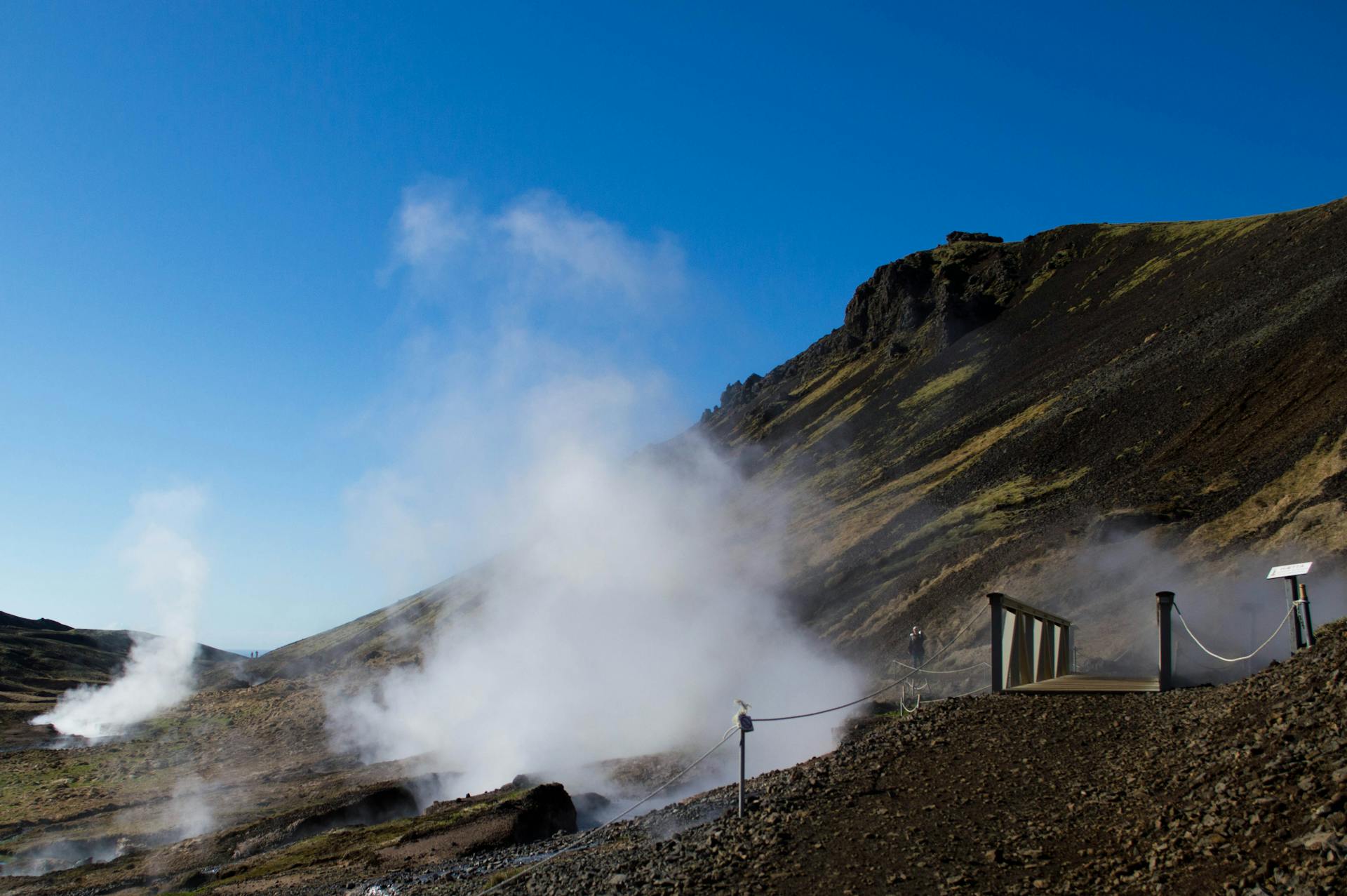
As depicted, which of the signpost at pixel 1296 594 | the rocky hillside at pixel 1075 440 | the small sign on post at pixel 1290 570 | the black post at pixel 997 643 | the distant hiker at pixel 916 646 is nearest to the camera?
the signpost at pixel 1296 594

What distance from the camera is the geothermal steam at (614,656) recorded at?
32281 mm

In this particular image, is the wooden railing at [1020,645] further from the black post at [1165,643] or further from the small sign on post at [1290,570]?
the small sign on post at [1290,570]

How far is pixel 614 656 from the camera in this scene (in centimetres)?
4175

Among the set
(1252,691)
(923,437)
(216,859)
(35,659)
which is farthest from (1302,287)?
(35,659)

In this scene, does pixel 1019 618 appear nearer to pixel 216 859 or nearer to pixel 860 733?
pixel 860 733

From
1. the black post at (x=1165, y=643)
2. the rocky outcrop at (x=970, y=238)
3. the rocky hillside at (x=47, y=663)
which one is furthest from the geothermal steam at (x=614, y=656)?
the rocky outcrop at (x=970, y=238)

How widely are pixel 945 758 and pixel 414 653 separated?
62.1 m

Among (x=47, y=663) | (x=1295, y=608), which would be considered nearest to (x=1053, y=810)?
(x=1295, y=608)

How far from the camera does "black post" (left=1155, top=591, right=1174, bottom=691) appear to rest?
45.2 ft

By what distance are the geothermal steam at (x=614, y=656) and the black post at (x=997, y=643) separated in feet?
29.3

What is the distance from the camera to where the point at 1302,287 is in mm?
46219

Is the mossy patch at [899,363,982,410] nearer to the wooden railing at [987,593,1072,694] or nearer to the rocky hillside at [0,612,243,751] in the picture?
the wooden railing at [987,593,1072,694]

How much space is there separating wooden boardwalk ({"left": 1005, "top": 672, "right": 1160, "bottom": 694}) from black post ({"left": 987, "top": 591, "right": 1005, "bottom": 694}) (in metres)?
0.22

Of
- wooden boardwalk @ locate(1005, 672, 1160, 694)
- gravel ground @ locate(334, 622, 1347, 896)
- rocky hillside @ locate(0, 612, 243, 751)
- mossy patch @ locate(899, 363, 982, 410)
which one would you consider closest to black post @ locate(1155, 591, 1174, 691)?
wooden boardwalk @ locate(1005, 672, 1160, 694)
